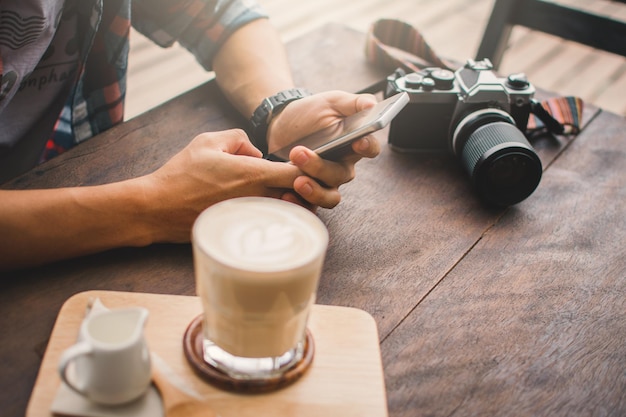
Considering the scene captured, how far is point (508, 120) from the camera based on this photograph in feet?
3.09

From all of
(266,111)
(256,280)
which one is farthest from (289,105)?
(256,280)

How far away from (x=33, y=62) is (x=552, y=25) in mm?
953

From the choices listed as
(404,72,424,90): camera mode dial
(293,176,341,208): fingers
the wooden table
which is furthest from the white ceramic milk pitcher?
(404,72,424,90): camera mode dial

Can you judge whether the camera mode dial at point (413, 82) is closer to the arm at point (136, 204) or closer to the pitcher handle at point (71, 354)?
the arm at point (136, 204)

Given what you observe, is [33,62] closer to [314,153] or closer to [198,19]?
[198,19]

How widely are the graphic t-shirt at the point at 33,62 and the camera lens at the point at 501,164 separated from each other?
1.97ft

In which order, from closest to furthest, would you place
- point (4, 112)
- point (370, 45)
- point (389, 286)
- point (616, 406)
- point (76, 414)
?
point (76, 414), point (616, 406), point (389, 286), point (4, 112), point (370, 45)

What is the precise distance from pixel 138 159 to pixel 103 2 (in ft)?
0.93

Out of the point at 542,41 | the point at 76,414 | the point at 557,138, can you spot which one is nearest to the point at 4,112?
the point at 76,414

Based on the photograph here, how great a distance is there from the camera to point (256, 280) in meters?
0.49

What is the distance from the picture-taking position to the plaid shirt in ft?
3.44

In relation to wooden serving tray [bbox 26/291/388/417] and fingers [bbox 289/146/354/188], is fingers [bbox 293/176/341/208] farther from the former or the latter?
wooden serving tray [bbox 26/291/388/417]

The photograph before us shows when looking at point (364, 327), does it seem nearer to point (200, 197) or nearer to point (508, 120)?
point (200, 197)

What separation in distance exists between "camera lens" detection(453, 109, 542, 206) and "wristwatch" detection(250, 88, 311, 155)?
262 millimetres
